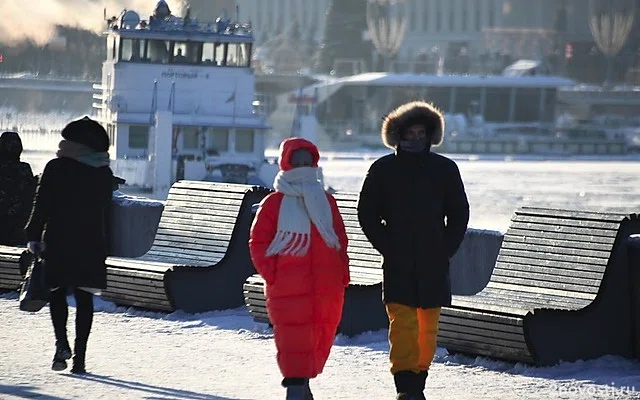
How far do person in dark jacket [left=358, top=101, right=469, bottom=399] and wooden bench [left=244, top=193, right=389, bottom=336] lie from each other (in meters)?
2.39

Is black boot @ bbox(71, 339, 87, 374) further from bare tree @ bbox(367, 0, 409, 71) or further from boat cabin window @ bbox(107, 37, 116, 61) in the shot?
bare tree @ bbox(367, 0, 409, 71)

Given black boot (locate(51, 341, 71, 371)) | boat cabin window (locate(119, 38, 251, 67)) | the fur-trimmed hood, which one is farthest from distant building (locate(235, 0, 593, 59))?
the fur-trimmed hood

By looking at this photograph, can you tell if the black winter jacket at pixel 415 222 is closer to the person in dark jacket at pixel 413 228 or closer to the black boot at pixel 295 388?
the person in dark jacket at pixel 413 228

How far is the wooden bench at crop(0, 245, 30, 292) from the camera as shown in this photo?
484 inches

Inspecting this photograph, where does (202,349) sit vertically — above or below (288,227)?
below

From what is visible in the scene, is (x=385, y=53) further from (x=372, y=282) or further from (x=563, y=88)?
(x=372, y=282)

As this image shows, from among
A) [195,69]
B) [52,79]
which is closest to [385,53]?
[52,79]

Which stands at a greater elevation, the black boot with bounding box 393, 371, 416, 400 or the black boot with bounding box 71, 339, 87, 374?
the black boot with bounding box 393, 371, 416, 400

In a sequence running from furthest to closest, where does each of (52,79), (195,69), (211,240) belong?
(52,79) → (195,69) → (211,240)

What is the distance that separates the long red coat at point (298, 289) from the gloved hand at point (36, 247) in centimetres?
156

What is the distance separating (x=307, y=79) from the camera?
102 meters

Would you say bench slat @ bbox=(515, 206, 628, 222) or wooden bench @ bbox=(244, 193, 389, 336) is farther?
wooden bench @ bbox=(244, 193, 389, 336)

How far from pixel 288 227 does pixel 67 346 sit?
6.12 feet

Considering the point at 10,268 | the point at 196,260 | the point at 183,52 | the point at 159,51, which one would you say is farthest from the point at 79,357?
the point at 159,51
